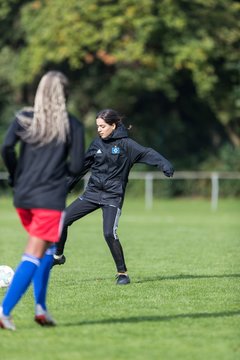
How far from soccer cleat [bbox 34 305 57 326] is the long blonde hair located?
1.43m

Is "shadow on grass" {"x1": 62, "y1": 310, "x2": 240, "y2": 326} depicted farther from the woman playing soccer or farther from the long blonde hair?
the woman playing soccer

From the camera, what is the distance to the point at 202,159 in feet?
128

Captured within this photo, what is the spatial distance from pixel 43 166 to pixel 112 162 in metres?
3.82

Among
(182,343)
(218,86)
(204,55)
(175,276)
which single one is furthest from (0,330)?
(218,86)

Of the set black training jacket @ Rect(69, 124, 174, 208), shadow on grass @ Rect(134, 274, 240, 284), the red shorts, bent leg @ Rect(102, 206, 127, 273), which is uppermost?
the red shorts

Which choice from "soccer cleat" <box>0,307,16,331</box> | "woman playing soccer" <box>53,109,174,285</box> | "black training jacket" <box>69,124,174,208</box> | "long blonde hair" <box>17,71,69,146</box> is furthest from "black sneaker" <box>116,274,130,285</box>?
"long blonde hair" <box>17,71,69,146</box>

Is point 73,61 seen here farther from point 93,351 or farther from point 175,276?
point 93,351

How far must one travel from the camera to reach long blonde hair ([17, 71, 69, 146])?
6582 mm

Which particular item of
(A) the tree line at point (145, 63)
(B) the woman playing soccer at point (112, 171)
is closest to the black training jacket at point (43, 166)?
(B) the woman playing soccer at point (112, 171)

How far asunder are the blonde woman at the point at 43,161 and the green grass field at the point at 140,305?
671 mm

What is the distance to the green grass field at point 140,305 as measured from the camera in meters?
6.39

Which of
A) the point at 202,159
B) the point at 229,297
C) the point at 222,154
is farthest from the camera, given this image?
the point at 202,159

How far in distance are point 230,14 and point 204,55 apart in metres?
2.29

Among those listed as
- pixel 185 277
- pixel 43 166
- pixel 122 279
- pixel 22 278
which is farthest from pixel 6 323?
pixel 185 277
